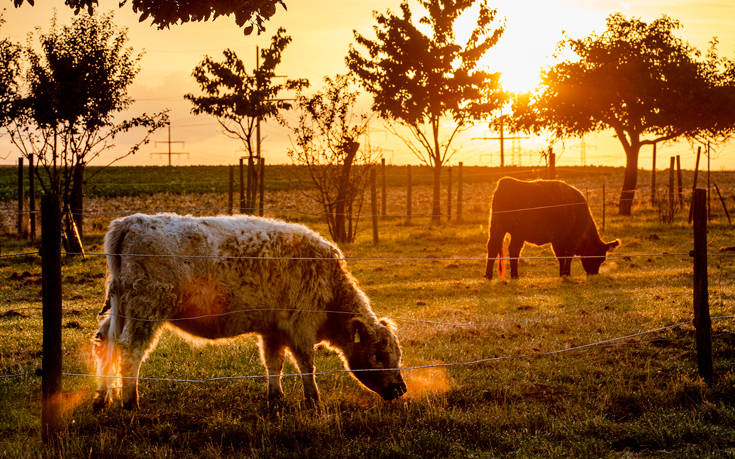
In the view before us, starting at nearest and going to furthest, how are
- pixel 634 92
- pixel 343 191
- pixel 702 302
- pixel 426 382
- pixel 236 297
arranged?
pixel 236 297, pixel 702 302, pixel 426 382, pixel 343 191, pixel 634 92

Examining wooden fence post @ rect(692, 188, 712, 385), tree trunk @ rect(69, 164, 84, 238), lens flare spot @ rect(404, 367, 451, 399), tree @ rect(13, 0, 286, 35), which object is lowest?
lens flare spot @ rect(404, 367, 451, 399)

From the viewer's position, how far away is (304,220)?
31312mm

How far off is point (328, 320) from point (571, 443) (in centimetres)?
270

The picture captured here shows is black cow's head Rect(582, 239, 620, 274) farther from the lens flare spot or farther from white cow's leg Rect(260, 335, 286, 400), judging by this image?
white cow's leg Rect(260, 335, 286, 400)

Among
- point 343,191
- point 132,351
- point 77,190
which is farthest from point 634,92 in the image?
point 132,351

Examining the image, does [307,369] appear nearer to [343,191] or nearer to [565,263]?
[565,263]

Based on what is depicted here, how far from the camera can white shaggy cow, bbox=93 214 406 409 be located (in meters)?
6.16

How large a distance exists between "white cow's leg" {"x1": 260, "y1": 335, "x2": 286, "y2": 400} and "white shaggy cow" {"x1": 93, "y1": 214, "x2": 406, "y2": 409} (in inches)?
0.4

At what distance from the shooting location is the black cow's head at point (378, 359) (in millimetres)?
6699

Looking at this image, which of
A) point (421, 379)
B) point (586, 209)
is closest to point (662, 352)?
point (421, 379)

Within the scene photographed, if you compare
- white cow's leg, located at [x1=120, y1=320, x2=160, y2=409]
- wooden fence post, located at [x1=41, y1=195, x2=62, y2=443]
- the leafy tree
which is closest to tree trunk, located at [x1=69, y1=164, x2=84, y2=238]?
the leafy tree

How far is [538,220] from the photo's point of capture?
16234mm

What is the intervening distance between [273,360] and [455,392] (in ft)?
6.21

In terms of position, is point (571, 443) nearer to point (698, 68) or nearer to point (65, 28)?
point (65, 28)
